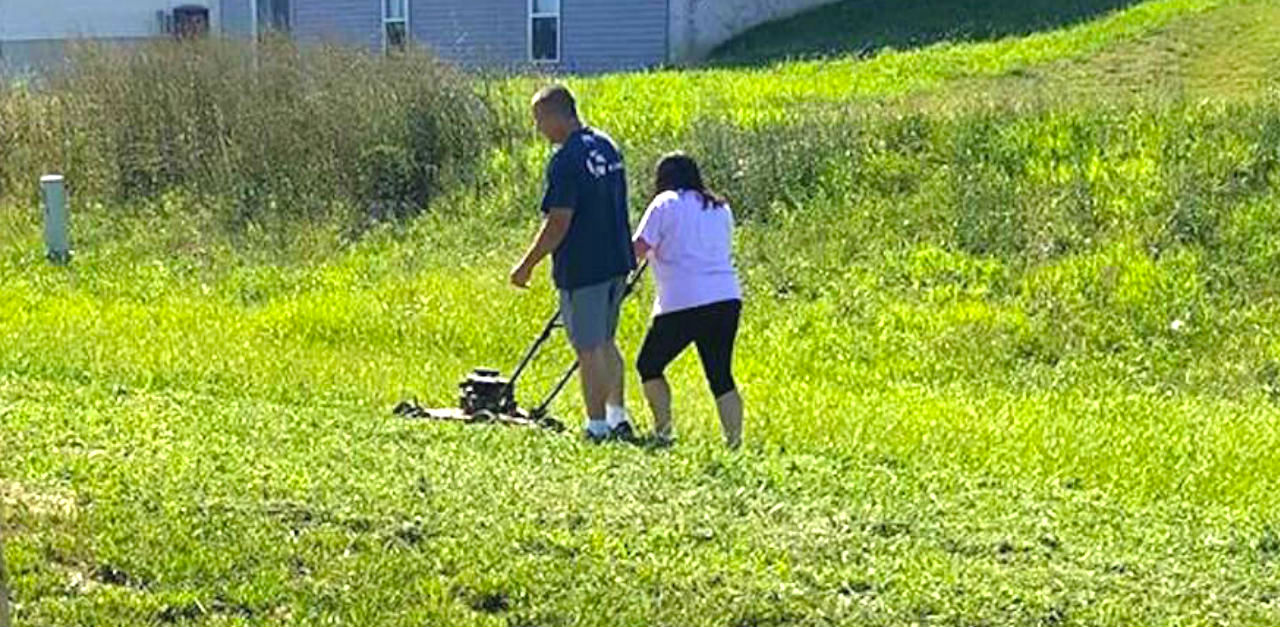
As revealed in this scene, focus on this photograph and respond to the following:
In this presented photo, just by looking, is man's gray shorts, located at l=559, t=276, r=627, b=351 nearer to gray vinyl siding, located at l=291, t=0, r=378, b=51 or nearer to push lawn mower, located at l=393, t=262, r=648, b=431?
push lawn mower, located at l=393, t=262, r=648, b=431

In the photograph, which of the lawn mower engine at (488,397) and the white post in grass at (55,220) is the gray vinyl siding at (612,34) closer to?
the white post in grass at (55,220)

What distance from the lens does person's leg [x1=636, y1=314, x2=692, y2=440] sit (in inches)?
303

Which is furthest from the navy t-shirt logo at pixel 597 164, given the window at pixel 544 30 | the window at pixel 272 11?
the window at pixel 272 11

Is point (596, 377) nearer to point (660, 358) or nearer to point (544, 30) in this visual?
point (660, 358)

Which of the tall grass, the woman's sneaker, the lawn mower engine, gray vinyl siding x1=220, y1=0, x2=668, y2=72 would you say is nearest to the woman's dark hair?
the woman's sneaker

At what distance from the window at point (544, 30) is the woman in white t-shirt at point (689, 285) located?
20.2 meters

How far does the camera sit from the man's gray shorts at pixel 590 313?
24.8ft

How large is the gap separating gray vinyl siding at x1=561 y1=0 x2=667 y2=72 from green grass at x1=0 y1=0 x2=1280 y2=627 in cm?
632

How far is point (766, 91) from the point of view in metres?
19.0

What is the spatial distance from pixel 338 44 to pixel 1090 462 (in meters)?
12.1

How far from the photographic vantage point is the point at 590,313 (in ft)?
24.8

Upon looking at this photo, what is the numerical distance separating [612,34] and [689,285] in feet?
66.1

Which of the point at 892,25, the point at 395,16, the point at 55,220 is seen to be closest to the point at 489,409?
the point at 55,220

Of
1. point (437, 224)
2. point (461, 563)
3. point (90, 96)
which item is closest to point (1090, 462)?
point (461, 563)
